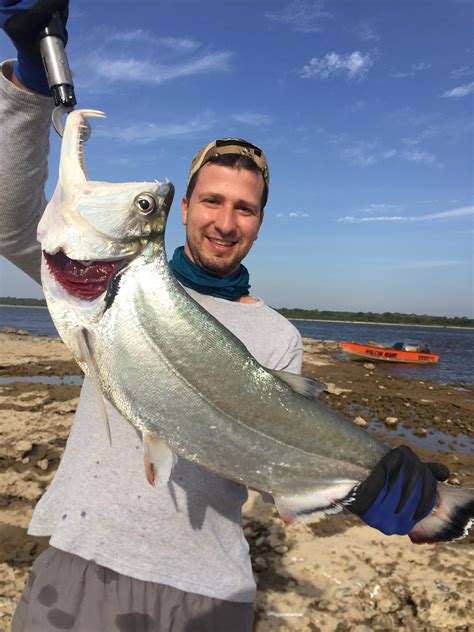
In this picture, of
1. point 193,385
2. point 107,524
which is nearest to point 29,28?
point 193,385

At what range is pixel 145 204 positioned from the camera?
6.96 feet

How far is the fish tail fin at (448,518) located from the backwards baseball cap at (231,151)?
239 centimetres

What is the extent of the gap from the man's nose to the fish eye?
1025 mm

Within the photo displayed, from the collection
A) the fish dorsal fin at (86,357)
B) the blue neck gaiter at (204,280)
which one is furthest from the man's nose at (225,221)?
the fish dorsal fin at (86,357)

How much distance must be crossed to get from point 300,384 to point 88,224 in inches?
52.4

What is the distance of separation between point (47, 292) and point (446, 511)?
7.95 ft

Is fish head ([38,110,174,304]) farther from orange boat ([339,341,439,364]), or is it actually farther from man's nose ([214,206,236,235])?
orange boat ([339,341,439,364])

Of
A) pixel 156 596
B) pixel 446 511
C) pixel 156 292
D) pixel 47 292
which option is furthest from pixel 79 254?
pixel 446 511

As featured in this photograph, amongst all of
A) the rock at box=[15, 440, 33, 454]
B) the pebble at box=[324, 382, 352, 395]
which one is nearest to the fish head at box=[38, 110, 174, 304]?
the rock at box=[15, 440, 33, 454]

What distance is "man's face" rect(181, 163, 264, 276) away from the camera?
3.13 meters

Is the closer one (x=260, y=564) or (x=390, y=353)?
(x=260, y=564)

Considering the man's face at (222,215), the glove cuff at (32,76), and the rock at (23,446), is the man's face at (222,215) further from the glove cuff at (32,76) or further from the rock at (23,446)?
the rock at (23,446)

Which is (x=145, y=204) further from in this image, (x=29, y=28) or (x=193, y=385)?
(x=29, y=28)

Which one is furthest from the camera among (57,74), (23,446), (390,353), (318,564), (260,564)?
(390,353)
